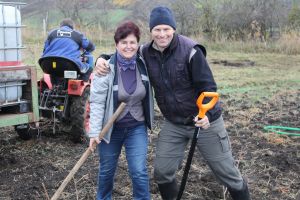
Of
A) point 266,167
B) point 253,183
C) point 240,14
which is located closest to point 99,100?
point 253,183

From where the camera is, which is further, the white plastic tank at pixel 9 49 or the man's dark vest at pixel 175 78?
the white plastic tank at pixel 9 49

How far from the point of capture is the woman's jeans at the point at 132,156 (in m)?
3.56

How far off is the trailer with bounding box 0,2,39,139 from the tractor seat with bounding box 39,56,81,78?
3.26 feet

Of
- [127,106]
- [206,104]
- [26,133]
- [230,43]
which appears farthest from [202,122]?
[230,43]

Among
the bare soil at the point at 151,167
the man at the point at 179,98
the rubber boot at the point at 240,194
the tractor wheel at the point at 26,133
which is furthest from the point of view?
the tractor wheel at the point at 26,133

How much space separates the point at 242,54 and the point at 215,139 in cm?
1331

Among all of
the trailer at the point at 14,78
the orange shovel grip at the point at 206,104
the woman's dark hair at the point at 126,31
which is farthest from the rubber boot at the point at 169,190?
the trailer at the point at 14,78

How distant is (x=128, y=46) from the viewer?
3395mm

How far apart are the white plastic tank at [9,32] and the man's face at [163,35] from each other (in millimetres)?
1765

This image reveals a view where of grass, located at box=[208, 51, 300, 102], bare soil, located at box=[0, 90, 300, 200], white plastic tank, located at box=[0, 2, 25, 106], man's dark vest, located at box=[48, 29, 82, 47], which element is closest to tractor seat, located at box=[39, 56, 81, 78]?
man's dark vest, located at box=[48, 29, 82, 47]

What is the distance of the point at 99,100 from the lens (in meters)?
3.45

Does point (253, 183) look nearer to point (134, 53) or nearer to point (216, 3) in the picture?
point (134, 53)

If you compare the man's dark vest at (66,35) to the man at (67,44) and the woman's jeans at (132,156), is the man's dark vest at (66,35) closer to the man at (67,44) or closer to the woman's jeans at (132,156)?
the man at (67,44)

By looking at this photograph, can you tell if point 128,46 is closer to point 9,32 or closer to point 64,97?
point 9,32
